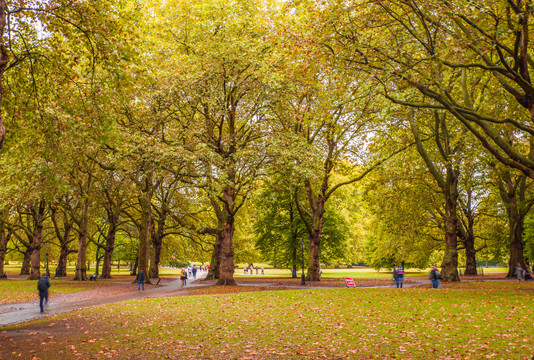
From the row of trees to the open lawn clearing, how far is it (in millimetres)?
4402

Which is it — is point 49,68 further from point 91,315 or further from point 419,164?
point 419,164

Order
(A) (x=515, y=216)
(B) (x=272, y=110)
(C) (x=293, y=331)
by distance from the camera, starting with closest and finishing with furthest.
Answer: (C) (x=293, y=331), (B) (x=272, y=110), (A) (x=515, y=216)

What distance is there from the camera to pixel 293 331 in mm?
10922

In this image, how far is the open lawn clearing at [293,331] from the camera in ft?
27.9

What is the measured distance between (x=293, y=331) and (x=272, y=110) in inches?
700

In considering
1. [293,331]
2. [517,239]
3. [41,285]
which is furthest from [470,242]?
[41,285]

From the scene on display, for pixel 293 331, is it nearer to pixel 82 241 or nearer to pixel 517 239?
pixel 82 241

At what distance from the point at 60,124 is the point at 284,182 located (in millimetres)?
15657

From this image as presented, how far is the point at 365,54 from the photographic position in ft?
47.2

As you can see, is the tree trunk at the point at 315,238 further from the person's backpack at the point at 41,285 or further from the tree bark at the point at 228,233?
the person's backpack at the point at 41,285

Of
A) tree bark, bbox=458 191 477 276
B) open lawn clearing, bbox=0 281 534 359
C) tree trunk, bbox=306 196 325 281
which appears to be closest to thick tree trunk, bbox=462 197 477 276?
tree bark, bbox=458 191 477 276

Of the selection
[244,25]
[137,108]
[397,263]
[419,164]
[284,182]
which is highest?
[244,25]

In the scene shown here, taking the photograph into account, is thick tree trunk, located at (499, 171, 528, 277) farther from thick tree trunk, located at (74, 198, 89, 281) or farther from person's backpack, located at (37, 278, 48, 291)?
thick tree trunk, located at (74, 198, 89, 281)

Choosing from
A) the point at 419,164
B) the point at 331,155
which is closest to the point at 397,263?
the point at 419,164
